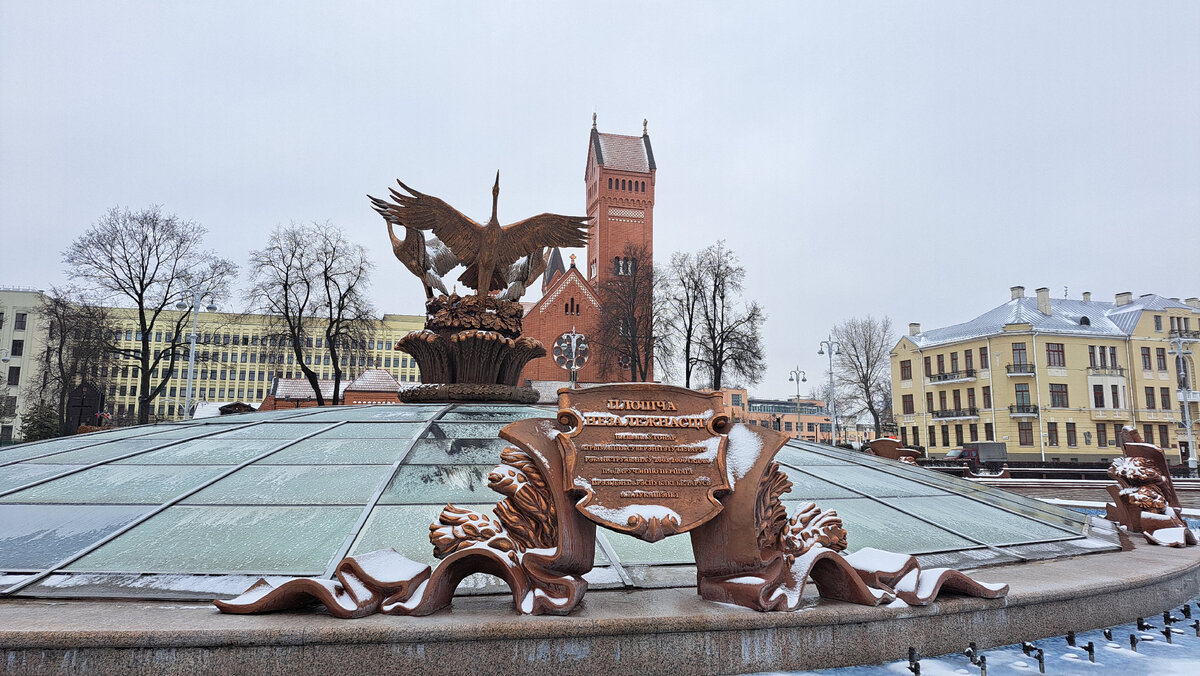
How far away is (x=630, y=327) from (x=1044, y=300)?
2499 centimetres

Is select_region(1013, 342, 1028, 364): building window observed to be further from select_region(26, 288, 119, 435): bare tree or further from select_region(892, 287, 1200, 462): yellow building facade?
select_region(26, 288, 119, 435): bare tree

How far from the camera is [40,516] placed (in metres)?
5.21

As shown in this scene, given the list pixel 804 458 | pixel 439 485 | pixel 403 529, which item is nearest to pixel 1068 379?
pixel 804 458

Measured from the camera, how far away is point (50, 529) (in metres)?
5.00

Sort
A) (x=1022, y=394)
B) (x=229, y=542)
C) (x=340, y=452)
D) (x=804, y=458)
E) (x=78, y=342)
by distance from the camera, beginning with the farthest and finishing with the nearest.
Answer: (x=1022, y=394), (x=78, y=342), (x=804, y=458), (x=340, y=452), (x=229, y=542)

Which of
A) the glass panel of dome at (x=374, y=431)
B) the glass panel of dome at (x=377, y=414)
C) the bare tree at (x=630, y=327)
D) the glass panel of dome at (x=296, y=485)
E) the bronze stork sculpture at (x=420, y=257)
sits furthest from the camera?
the bare tree at (x=630, y=327)

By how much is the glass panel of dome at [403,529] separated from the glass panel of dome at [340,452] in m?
1.04

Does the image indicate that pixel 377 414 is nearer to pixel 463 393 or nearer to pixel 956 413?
pixel 463 393

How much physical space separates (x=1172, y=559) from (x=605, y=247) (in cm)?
5159

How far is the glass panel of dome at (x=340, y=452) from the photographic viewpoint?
246 inches

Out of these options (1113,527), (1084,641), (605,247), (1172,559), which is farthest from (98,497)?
(605,247)

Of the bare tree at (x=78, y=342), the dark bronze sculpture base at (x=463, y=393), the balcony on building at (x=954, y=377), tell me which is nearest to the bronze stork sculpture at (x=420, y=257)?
Result: the dark bronze sculpture base at (x=463, y=393)

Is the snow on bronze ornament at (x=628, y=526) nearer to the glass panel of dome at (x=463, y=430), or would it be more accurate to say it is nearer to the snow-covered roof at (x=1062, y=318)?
the glass panel of dome at (x=463, y=430)

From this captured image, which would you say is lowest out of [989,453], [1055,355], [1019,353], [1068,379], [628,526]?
[989,453]
